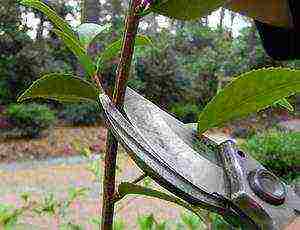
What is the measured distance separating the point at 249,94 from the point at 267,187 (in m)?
0.08

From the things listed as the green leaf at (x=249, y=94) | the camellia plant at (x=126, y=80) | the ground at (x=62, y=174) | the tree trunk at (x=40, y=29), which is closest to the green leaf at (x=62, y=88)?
the camellia plant at (x=126, y=80)

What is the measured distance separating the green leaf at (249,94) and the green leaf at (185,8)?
6 cm

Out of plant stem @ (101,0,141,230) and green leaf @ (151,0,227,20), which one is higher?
green leaf @ (151,0,227,20)

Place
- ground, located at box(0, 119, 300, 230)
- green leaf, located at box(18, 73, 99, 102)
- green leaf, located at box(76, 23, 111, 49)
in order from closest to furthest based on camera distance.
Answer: green leaf, located at box(18, 73, 99, 102) < green leaf, located at box(76, 23, 111, 49) < ground, located at box(0, 119, 300, 230)

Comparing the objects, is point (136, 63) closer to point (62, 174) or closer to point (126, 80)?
point (62, 174)

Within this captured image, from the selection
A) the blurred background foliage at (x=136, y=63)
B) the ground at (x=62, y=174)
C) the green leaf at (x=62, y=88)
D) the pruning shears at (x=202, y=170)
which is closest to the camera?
the pruning shears at (x=202, y=170)

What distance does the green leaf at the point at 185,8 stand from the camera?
444 millimetres

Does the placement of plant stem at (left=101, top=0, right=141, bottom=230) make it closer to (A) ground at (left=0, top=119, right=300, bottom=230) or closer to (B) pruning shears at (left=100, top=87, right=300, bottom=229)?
(B) pruning shears at (left=100, top=87, right=300, bottom=229)

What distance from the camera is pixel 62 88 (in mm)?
512

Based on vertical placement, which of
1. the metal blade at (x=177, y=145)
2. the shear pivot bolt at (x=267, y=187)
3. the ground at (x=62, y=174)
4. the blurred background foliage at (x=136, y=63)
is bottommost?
the ground at (x=62, y=174)

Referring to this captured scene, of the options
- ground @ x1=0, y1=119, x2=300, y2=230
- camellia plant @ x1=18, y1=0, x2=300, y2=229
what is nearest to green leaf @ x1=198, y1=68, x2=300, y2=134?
camellia plant @ x1=18, y1=0, x2=300, y2=229

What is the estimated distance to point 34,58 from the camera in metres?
8.80

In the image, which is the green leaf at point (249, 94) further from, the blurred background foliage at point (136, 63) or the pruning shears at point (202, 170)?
the blurred background foliage at point (136, 63)

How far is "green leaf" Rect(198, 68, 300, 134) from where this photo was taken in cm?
43
